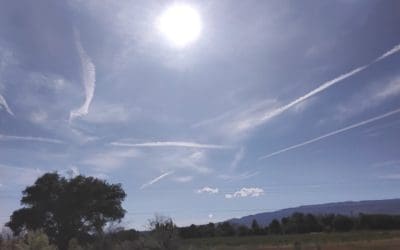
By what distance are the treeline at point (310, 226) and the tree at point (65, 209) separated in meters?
62.4

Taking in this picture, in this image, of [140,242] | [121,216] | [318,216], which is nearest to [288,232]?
[318,216]

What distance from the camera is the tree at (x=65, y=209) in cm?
5962

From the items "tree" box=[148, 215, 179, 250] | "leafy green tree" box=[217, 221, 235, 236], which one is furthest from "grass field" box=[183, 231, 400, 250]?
"leafy green tree" box=[217, 221, 235, 236]

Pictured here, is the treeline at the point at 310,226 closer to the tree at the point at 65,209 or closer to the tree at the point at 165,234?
the tree at the point at 65,209

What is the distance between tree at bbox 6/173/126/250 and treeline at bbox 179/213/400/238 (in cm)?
6245

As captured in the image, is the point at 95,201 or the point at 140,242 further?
the point at 95,201

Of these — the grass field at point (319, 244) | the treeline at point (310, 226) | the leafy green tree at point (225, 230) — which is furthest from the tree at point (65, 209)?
the leafy green tree at point (225, 230)

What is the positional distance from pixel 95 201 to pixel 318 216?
89725mm

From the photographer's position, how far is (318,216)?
140 metres

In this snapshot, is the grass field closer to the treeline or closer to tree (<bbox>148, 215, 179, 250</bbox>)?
tree (<bbox>148, 215, 179, 250</bbox>)

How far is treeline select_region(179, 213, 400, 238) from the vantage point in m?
127

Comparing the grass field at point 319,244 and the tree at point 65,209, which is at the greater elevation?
the tree at point 65,209

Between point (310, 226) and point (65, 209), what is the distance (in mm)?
83756

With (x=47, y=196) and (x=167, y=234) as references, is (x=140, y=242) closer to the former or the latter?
(x=167, y=234)
